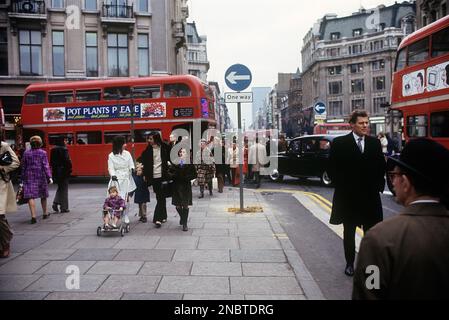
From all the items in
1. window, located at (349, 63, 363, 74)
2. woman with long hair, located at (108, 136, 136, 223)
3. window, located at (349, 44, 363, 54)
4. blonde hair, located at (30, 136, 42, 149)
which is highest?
window, located at (349, 44, 363, 54)

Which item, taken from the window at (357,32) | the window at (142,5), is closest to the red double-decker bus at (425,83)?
the window at (142,5)

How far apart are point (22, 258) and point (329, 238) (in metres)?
4.94

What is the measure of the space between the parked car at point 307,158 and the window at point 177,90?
4520 mm

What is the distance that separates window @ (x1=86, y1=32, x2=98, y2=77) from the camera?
30750 millimetres

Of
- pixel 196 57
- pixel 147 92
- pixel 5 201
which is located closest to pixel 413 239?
pixel 5 201

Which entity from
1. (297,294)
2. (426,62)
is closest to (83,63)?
(426,62)

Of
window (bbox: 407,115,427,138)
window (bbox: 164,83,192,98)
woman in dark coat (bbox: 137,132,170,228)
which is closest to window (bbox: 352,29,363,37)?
window (bbox: 164,83,192,98)

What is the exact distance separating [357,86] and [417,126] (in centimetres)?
6557

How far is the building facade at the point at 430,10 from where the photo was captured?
31595 millimetres

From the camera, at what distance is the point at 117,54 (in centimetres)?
3139

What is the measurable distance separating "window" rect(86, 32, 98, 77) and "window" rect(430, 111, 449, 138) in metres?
24.5

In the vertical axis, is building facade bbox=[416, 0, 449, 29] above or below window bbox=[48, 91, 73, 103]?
above

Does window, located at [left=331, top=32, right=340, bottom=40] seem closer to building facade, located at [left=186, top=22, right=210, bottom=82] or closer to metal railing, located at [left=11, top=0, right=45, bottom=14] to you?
building facade, located at [left=186, top=22, right=210, bottom=82]

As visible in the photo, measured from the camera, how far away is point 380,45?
72.2 meters
